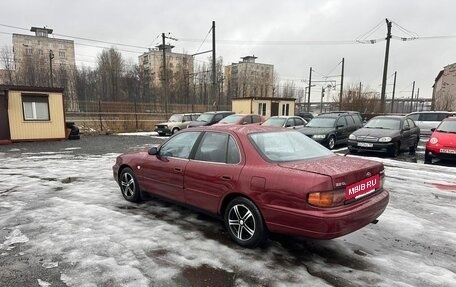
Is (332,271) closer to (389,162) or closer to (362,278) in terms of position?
(362,278)

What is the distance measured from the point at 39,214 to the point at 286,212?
13.5 ft

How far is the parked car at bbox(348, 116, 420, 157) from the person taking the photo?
10.6 meters

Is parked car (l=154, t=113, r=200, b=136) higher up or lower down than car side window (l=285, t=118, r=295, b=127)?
lower down

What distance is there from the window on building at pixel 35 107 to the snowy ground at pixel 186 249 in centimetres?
1213

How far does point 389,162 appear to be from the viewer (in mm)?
9781

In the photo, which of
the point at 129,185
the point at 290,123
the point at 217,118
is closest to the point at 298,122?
the point at 290,123

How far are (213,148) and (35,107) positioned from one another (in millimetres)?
15933

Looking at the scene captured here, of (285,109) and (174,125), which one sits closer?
(174,125)

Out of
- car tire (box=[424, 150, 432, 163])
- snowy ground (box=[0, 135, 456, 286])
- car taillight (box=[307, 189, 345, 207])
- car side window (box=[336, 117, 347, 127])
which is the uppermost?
car side window (box=[336, 117, 347, 127])

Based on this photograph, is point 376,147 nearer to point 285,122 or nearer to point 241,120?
point 285,122

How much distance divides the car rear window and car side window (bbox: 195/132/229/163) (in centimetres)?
41

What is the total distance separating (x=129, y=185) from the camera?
5.54 meters

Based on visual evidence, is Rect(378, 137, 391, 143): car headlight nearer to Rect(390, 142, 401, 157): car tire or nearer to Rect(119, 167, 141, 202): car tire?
Rect(390, 142, 401, 157): car tire

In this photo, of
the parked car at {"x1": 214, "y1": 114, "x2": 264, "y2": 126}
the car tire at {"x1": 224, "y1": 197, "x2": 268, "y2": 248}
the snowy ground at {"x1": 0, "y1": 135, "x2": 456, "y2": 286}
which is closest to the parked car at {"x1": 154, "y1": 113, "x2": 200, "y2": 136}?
the parked car at {"x1": 214, "y1": 114, "x2": 264, "y2": 126}
